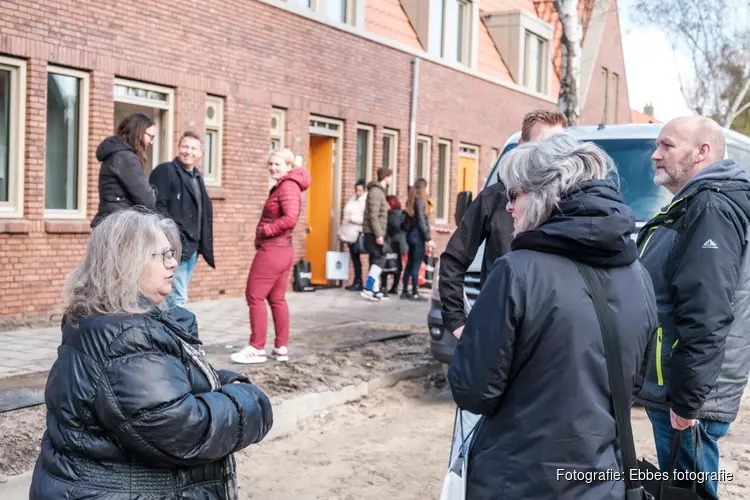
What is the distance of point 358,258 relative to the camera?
16.4m

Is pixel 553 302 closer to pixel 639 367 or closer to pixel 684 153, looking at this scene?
pixel 639 367

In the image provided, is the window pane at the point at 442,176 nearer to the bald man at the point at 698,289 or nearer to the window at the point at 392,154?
the window at the point at 392,154

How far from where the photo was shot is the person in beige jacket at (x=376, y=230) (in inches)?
601

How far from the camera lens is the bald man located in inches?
141

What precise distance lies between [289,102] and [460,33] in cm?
801

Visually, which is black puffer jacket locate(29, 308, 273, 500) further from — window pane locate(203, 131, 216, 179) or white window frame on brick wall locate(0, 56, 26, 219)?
window pane locate(203, 131, 216, 179)

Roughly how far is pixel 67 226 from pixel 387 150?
28.7ft

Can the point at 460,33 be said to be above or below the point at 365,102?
above

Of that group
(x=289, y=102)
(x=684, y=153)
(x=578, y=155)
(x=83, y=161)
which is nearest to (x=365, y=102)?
(x=289, y=102)

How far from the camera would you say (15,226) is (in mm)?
10938

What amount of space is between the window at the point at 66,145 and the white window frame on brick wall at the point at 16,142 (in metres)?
0.48

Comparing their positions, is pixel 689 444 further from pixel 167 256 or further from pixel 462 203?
pixel 462 203

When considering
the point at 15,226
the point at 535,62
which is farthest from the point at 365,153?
the point at 535,62

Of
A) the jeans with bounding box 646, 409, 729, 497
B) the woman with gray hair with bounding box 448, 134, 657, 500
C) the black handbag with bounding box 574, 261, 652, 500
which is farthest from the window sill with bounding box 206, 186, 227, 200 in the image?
the black handbag with bounding box 574, 261, 652, 500
